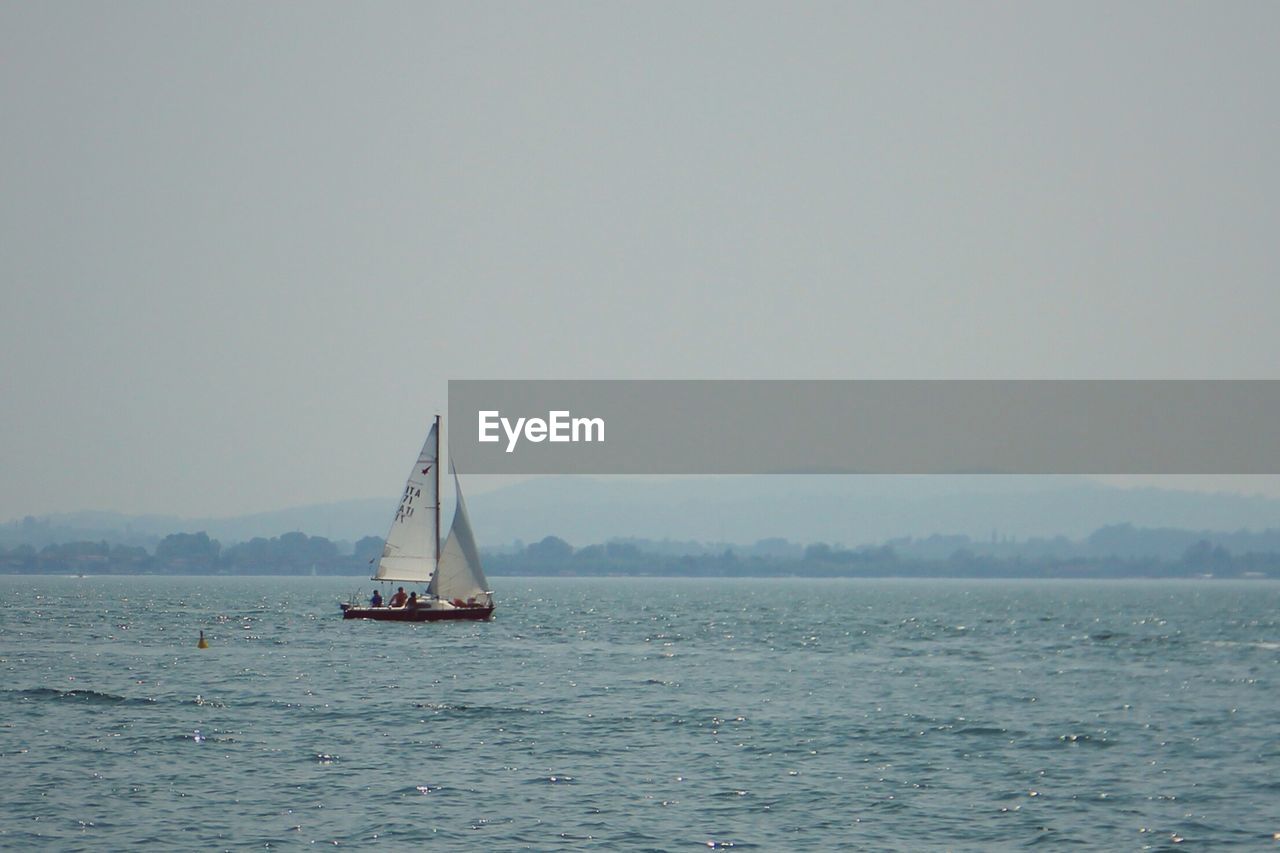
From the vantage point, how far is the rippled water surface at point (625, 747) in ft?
120

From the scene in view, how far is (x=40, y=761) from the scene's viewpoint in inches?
1761

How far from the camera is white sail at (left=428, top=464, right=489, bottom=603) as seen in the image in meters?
114

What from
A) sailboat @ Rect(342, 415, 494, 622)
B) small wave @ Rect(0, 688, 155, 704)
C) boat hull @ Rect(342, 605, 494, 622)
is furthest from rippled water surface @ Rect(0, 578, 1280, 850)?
sailboat @ Rect(342, 415, 494, 622)

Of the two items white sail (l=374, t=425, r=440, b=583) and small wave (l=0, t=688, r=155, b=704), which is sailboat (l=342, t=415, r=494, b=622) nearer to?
white sail (l=374, t=425, r=440, b=583)

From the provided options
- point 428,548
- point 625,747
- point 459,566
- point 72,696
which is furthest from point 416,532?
point 625,747

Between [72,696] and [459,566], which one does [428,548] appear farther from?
[72,696]

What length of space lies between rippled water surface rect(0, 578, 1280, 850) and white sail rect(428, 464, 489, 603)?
14.7 metres

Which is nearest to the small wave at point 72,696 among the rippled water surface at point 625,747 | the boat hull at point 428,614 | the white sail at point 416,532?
the rippled water surface at point 625,747

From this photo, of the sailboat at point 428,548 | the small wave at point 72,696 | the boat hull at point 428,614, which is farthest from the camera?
the sailboat at point 428,548

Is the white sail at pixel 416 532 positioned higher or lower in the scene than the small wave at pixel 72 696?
higher

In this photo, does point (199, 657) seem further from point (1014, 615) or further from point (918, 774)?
point (1014, 615)

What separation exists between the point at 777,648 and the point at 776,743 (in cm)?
5306

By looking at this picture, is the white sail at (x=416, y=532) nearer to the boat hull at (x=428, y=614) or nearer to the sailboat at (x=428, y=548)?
the sailboat at (x=428, y=548)

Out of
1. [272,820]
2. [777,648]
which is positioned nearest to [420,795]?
[272,820]
